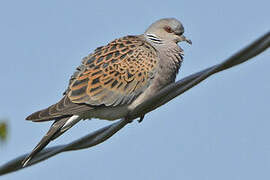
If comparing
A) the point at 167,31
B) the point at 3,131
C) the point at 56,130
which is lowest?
the point at 56,130

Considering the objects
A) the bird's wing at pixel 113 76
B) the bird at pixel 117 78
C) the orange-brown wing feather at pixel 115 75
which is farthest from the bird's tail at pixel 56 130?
the orange-brown wing feather at pixel 115 75

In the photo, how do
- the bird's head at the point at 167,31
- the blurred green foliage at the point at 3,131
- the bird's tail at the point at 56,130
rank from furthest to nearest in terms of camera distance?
the bird's head at the point at 167,31, the bird's tail at the point at 56,130, the blurred green foliage at the point at 3,131

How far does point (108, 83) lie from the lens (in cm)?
539

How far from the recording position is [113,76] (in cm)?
540

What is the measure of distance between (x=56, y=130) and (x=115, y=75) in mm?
941

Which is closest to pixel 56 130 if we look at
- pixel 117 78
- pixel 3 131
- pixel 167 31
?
pixel 117 78

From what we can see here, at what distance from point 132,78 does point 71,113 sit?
29.4 inches

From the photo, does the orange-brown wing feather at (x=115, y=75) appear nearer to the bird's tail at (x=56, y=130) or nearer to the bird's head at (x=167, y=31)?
the bird's tail at (x=56, y=130)

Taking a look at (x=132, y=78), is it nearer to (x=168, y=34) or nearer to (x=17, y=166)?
→ (x=168, y=34)

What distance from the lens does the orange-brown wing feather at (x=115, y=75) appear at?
525 centimetres

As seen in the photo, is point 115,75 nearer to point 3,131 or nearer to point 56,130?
point 56,130

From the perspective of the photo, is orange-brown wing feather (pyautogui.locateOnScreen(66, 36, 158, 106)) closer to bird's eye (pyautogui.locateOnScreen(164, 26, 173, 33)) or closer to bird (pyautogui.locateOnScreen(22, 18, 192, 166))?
bird (pyautogui.locateOnScreen(22, 18, 192, 166))

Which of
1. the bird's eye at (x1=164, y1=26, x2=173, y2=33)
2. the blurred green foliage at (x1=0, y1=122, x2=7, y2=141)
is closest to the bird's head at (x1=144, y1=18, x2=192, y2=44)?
the bird's eye at (x1=164, y1=26, x2=173, y2=33)

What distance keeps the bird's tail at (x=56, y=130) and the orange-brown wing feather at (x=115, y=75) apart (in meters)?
0.27
